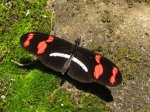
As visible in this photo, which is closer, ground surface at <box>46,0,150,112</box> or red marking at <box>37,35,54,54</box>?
red marking at <box>37,35,54,54</box>

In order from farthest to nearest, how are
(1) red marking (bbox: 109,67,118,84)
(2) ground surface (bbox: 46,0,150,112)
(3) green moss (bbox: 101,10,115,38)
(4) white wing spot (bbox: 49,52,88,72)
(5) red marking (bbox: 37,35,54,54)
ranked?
(3) green moss (bbox: 101,10,115,38) → (2) ground surface (bbox: 46,0,150,112) → (5) red marking (bbox: 37,35,54,54) → (4) white wing spot (bbox: 49,52,88,72) → (1) red marking (bbox: 109,67,118,84)

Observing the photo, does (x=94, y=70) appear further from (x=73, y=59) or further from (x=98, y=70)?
(x=73, y=59)

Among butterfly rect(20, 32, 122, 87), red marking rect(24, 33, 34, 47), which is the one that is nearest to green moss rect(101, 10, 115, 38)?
butterfly rect(20, 32, 122, 87)

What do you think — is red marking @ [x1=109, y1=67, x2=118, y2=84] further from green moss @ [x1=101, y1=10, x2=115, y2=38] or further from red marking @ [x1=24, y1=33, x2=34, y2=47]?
red marking @ [x1=24, y1=33, x2=34, y2=47]

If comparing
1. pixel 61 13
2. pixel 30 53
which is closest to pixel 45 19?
pixel 61 13

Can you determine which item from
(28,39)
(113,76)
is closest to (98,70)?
(113,76)

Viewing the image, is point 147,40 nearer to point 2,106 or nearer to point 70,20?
point 70,20
